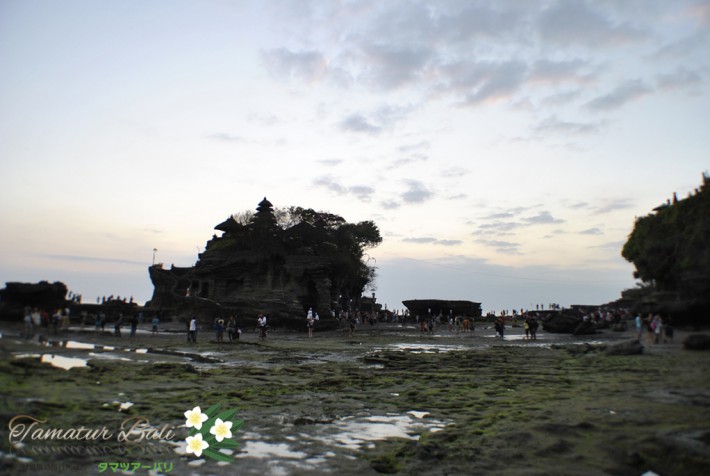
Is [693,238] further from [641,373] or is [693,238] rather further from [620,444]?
[620,444]

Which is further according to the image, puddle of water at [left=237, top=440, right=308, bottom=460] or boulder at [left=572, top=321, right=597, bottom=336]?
boulder at [left=572, top=321, right=597, bottom=336]

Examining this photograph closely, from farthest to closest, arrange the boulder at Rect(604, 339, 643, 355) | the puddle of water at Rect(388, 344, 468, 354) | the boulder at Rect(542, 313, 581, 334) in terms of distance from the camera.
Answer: the boulder at Rect(542, 313, 581, 334)
the puddle of water at Rect(388, 344, 468, 354)
the boulder at Rect(604, 339, 643, 355)

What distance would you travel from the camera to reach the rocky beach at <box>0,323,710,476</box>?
4883 mm

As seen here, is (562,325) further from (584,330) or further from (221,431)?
(221,431)

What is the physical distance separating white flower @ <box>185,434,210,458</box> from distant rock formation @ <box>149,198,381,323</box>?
126 ft

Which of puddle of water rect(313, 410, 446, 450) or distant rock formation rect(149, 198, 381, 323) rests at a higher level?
distant rock formation rect(149, 198, 381, 323)

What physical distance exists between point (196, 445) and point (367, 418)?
9.98 feet

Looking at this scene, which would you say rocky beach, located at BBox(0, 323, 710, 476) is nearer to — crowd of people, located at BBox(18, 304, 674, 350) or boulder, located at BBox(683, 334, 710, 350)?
crowd of people, located at BBox(18, 304, 674, 350)

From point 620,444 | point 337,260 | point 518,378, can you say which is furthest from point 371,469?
point 337,260

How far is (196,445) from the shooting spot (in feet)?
17.3

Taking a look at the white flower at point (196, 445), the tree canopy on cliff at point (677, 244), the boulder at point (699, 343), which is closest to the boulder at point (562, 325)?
the tree canopy on cliff at point (677, 244)

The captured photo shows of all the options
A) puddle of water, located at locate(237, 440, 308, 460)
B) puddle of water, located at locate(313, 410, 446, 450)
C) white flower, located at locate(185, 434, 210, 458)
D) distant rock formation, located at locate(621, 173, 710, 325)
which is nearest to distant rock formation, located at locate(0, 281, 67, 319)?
white flower, located at locate(185, 434, 210, 458)

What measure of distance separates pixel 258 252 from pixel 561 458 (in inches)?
2079

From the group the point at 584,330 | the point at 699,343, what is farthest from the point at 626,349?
the point at 584,330
